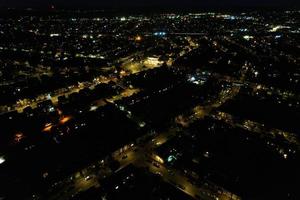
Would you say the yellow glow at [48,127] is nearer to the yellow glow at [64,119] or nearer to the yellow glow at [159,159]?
the yellow glow at [64,119]

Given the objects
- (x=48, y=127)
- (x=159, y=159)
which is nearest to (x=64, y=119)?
(x=48, y=127)

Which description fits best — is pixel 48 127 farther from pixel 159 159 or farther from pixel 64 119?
pixel 159 159

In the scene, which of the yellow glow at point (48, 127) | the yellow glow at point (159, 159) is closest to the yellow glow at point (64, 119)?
the yellow glow at point (48, 127)

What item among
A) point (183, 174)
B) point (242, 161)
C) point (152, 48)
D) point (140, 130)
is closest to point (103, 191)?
point (183, 174)

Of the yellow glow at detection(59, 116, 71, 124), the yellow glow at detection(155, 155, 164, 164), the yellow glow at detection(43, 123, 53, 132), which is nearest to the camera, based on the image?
the yellow glow at detection(155, 155, 164, 164)

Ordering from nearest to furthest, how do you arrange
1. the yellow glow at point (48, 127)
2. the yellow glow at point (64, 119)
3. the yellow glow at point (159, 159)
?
the yellow glow at point (159, 159) → the yellow glow at point (48, 127) → the yellow glow at point (64, 119)

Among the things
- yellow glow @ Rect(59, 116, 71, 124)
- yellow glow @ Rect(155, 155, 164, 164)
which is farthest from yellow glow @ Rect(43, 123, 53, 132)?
yellow glow @ Rect(155, 155, 164, 164)

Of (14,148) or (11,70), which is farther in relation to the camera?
(11,70)

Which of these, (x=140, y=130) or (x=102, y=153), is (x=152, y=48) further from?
(x=102, y=153)

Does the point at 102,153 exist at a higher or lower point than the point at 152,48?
higher

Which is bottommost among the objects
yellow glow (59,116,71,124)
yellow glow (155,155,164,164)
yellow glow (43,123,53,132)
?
yellow glow (59,116,71,124)

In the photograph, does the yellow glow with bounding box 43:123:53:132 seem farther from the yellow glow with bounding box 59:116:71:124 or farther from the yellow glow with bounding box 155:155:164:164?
the yellow glow with bounding box 155:155:164:164
